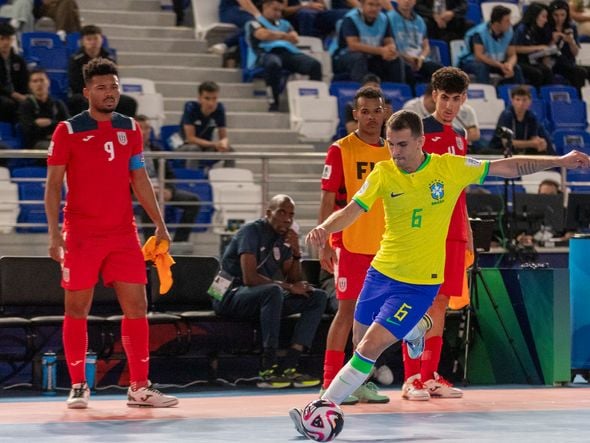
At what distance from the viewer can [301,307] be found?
1072 centimetres

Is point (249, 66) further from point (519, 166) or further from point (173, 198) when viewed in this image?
point (519, 166)

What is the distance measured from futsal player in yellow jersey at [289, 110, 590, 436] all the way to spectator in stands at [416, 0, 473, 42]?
10.4m

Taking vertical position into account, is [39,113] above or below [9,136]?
above

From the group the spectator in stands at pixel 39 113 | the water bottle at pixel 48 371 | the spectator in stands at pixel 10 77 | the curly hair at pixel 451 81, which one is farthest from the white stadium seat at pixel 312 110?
the curly hair at pixel 451 81

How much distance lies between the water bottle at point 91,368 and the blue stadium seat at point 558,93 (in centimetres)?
863

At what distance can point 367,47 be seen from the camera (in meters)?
15.5

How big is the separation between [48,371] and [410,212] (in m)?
3.99

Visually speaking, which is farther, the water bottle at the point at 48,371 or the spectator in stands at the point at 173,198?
the spectator in stands at the point at 173,198

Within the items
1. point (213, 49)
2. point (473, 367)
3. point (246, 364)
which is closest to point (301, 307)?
point (246, 364)

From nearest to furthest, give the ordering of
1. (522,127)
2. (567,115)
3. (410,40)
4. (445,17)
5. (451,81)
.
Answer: (451,81), (522,127), (410,40), (567,115), (445,17)

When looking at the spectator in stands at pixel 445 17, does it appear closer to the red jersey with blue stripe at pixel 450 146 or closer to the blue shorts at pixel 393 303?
the red jersey with blue stripe at pixel 450 146

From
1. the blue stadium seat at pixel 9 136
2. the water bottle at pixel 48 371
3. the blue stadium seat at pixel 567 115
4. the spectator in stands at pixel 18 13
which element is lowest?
the water bottle at pixel 48 371

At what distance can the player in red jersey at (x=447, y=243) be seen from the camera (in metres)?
8.78

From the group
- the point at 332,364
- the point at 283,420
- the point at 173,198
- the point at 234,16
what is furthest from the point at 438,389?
the point at 234,16
